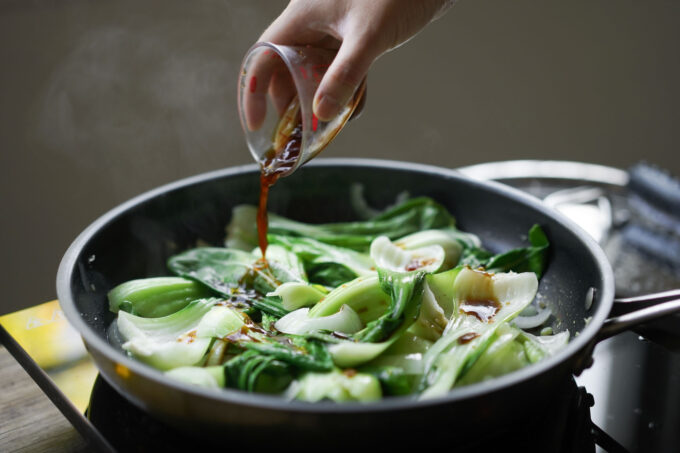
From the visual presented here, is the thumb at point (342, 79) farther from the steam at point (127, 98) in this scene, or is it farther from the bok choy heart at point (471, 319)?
the steam at point (127, 98)

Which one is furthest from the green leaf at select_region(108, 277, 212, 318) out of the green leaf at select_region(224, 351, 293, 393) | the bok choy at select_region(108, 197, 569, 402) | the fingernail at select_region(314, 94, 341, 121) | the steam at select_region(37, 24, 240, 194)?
the steam at select_region(37, 24, 240, 194)

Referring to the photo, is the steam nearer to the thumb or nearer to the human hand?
the human hand

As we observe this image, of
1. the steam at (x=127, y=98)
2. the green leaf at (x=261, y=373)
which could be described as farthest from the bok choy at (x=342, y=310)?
the steam at (x=127, y=98)

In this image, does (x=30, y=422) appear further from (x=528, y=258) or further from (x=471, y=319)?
(x=528, y=258)

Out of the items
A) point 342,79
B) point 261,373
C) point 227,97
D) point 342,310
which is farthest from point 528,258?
point 227,97

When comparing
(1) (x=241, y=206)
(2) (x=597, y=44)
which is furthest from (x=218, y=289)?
(2) (x=597, y=44)
